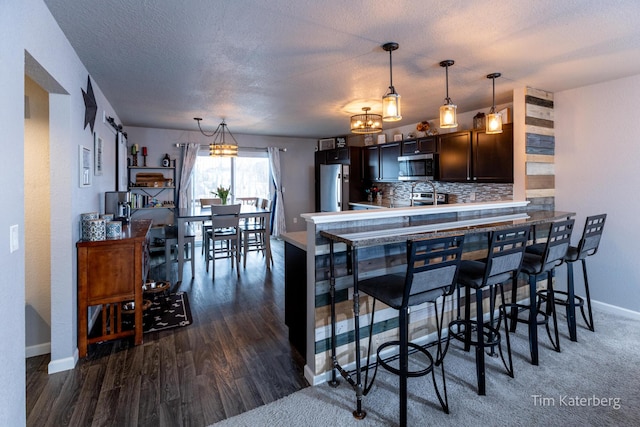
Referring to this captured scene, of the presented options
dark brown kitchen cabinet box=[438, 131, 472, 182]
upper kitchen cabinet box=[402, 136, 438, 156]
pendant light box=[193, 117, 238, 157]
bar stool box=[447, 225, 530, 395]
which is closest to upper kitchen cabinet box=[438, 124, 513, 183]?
dark brown kitchen cabinet box=[438, 131, 472, 182]

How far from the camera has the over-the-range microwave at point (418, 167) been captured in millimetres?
4871

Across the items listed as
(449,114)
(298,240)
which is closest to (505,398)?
(298,240)

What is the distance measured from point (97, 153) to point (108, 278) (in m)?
1.35

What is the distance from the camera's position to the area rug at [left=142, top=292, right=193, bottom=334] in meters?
3.05

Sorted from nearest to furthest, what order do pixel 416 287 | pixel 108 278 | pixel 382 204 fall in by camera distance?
pixel 416 287 < pixel 108 278 < pixel 382 204

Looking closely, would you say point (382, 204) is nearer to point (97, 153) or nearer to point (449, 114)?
point (449, 114)

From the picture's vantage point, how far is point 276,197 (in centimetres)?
730

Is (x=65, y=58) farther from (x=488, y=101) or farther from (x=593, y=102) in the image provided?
(x=593, y=102)

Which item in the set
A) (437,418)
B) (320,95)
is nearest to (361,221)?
(437,418)

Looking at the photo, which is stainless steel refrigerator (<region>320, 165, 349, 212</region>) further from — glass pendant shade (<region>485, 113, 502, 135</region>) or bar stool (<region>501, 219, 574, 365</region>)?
bar stool (<region>501, 219, 574, 365</region>)

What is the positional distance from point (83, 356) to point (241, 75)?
8.79ft

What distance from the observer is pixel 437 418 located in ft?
6.12

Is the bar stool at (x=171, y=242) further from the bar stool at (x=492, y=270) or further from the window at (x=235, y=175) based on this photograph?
the bar stool at (x=492, y=270)

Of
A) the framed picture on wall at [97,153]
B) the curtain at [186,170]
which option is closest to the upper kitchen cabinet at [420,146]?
the curtain at [186,170]
